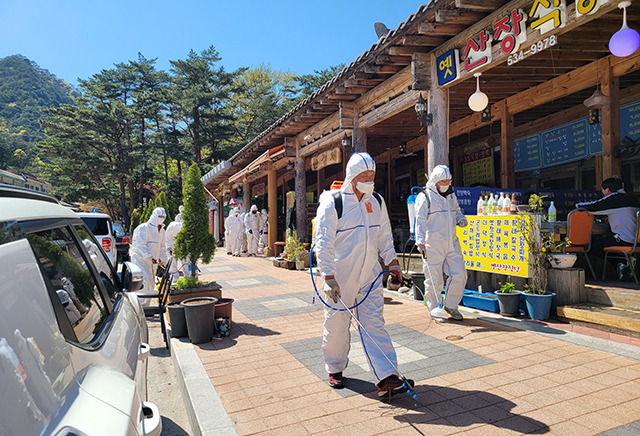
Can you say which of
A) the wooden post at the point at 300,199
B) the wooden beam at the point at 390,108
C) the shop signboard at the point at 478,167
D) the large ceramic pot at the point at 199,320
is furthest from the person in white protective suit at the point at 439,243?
the wooden post at the point at 300,199

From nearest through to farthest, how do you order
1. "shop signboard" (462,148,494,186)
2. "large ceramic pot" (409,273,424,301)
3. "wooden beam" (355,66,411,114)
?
"large ceramic pot" (409,273,424,301), "wooden beam" (355,66,411,114), "shop signboard" (462,148,494,186)

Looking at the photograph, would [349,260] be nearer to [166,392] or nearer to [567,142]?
[166,392]

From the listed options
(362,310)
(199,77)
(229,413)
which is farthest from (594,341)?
(199,77)

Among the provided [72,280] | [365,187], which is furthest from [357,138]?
[72,280]

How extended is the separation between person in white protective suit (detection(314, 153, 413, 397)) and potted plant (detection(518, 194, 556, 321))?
2954 mm

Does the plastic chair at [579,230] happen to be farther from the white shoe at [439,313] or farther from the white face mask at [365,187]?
the white face mask at [365,187]

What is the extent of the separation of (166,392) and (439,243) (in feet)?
12.3

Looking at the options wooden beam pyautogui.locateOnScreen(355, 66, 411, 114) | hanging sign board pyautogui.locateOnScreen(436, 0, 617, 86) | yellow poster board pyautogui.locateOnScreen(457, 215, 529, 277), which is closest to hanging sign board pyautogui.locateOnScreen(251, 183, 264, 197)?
wooden beam pyautogui.locateOnScreen(355, 66, 411, 114)

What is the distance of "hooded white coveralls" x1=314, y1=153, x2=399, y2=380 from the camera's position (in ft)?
11.5

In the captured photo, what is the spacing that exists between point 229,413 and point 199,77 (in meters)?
37.5

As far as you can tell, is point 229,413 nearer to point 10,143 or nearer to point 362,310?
point 362,310

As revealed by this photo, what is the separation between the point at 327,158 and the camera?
37.8 ft

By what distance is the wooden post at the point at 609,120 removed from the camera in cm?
782

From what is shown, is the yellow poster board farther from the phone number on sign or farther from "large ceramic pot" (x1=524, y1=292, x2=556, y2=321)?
the phone number on sign
